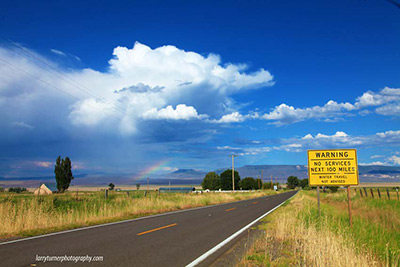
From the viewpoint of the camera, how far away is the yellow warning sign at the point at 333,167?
1119cm

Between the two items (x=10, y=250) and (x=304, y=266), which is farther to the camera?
(x=10, y=250)

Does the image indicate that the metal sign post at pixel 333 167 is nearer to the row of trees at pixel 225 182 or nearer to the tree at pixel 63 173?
the tree at pixel 63 173

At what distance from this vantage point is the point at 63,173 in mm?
71125

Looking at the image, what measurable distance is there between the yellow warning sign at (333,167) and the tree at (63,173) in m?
71.4

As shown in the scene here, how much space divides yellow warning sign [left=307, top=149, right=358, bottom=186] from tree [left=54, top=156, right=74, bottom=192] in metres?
71.4

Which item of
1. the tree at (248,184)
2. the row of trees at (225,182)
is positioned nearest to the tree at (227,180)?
the row of trees at (225,182)

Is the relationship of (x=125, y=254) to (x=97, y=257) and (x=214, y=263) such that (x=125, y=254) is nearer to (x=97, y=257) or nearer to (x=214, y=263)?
(x=97, y=257)

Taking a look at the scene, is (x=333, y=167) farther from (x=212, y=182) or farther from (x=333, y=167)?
(x=212, y=182)

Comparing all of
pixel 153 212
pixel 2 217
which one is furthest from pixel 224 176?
pixel 2 217

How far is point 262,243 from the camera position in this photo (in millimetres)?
8273

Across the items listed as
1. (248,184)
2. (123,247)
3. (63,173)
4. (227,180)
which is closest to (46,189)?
(63,173)

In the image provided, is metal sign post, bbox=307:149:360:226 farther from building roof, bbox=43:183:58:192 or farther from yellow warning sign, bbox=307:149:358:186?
building roof, bbox=43:183:58:192

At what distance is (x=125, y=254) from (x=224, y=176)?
413 feet

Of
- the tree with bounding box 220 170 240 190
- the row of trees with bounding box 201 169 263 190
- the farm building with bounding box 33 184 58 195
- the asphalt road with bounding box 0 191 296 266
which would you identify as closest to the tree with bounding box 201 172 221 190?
the row of trees with bounding box 201 169 263 190
